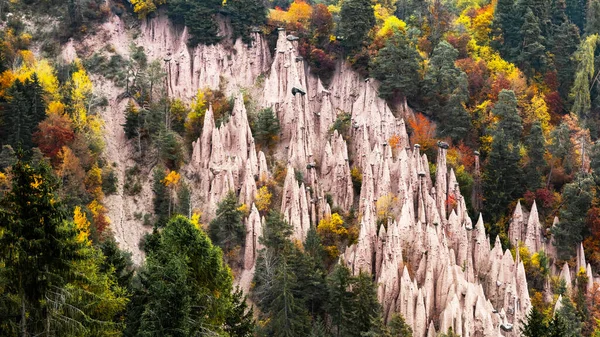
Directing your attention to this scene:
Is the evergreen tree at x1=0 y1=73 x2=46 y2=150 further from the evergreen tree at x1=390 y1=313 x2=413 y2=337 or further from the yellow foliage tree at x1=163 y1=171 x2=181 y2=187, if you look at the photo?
the evergreen tree at x1=390 y1=313 x2=413 y2=337

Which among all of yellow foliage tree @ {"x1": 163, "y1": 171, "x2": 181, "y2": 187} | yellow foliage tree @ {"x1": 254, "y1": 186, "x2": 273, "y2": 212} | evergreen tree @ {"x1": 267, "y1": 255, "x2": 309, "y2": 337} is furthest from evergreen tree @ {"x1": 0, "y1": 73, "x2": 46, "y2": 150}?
evergreen tree @ {"x1": 267, "y1": 255, "x2": 309, "y2": 337}

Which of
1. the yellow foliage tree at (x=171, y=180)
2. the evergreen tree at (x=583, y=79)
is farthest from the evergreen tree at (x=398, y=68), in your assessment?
the yellow foliage tree at (x=171, y=180)

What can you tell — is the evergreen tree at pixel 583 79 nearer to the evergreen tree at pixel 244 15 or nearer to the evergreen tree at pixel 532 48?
the evergreen tree at pixel 532 48

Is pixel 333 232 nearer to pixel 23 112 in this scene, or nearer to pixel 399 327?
pixel 399 327

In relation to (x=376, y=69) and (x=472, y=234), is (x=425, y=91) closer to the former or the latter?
(x=376, y=69)

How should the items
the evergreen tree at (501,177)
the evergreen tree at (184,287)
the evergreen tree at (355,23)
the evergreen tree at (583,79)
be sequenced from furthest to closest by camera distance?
the evergreen tree at (583,79), the evergreen tree at (355,23), the evergreen tree at (501,177), the evergreen tree at (184,287)

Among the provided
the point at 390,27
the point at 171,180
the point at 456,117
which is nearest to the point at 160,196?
the point at 171,180
